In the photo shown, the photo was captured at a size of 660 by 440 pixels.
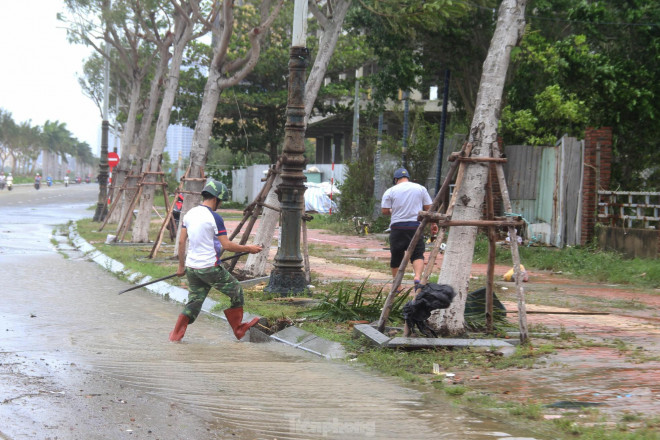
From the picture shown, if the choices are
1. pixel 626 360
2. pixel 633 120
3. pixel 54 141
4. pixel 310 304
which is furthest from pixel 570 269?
pixel 54 141

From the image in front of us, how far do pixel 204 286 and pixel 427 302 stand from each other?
2.45 m

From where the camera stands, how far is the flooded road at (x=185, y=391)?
15.6 feet

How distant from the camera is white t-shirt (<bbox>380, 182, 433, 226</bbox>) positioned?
33.9 ft

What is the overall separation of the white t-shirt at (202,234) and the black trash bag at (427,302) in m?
2.11

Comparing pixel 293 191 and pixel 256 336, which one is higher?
pixel 293 191

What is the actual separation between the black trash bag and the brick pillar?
10.2 metres

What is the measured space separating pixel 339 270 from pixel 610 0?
8.81 metres

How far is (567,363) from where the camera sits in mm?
6555

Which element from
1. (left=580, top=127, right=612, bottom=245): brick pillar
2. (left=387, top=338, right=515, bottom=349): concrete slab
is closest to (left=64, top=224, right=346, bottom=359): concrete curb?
(left=387, top=338, right=515, bottom=349): concrete slab

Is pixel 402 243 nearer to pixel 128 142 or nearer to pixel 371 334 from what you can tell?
pixel 371 334

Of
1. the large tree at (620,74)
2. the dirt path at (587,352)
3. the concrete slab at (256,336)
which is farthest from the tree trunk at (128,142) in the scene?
the concrete slab at (256,336)

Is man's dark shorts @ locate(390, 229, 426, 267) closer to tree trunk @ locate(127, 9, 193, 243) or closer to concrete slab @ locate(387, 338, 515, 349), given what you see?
concrete slab @ locate(387, 338, 515, 349)

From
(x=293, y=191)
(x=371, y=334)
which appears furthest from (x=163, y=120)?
(x=371, y=334)

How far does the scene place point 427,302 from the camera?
7062 mm
